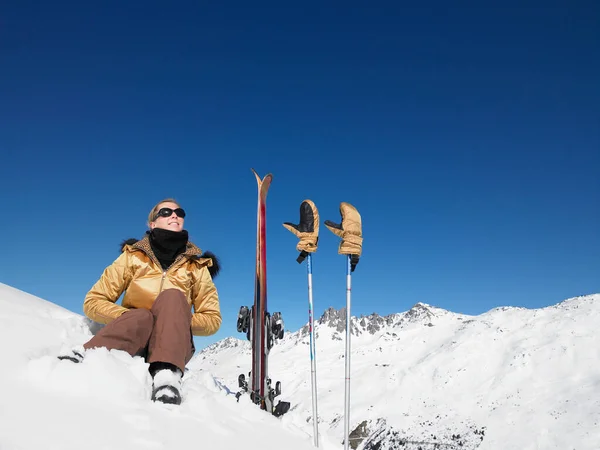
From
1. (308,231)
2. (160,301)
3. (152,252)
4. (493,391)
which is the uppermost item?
(493,391)

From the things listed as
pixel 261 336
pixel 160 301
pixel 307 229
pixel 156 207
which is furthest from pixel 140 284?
pixel 307 229

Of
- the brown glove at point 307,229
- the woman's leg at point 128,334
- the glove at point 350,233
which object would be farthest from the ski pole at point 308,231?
the woman's leg at point 128,334

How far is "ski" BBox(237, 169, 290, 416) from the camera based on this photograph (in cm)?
525

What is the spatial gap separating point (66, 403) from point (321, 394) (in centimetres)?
7091

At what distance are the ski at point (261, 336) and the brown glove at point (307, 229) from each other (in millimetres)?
881

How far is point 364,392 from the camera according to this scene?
57594 mm

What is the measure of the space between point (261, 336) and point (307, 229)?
1.73 meters

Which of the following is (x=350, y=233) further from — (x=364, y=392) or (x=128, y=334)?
(x=364, y=392)

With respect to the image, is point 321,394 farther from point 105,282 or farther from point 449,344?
point 105,282

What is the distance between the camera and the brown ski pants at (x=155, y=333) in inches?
122

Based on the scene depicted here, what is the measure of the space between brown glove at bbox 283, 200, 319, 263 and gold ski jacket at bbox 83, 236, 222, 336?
6.95 feet

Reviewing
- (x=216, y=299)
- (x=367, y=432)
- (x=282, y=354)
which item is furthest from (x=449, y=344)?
(x=282, y=354)

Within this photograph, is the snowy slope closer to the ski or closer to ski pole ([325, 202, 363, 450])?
the ski

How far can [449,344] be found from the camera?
58.6 meters
